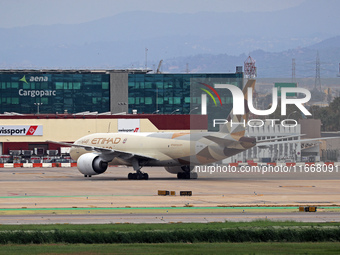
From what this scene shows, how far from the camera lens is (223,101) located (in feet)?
447

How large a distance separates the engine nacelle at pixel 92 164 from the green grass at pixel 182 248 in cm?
A: 3881

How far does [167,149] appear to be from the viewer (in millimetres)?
59594

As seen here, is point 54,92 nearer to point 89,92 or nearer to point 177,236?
point 89,92

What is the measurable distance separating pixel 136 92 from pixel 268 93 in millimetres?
31787

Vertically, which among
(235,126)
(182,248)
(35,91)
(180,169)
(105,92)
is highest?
(35,91)

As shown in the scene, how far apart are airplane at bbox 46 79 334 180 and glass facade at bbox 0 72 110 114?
223ft

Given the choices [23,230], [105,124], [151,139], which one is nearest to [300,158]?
[105,124]

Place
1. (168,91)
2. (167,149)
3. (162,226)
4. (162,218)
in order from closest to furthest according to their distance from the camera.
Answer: (162,226)
(162,218)
(167,149)
(168,91)

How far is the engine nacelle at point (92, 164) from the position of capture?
6097 centimetres

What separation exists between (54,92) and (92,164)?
73.6m

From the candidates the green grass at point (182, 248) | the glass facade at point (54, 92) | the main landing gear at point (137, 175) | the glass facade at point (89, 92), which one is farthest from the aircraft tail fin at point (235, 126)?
the glass facade at point (54, 92)

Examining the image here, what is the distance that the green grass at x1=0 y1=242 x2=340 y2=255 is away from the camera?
20.5 m

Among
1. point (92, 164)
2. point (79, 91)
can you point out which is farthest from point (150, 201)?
point (79, 91)

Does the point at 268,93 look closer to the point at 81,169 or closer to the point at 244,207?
the point at 81,169
